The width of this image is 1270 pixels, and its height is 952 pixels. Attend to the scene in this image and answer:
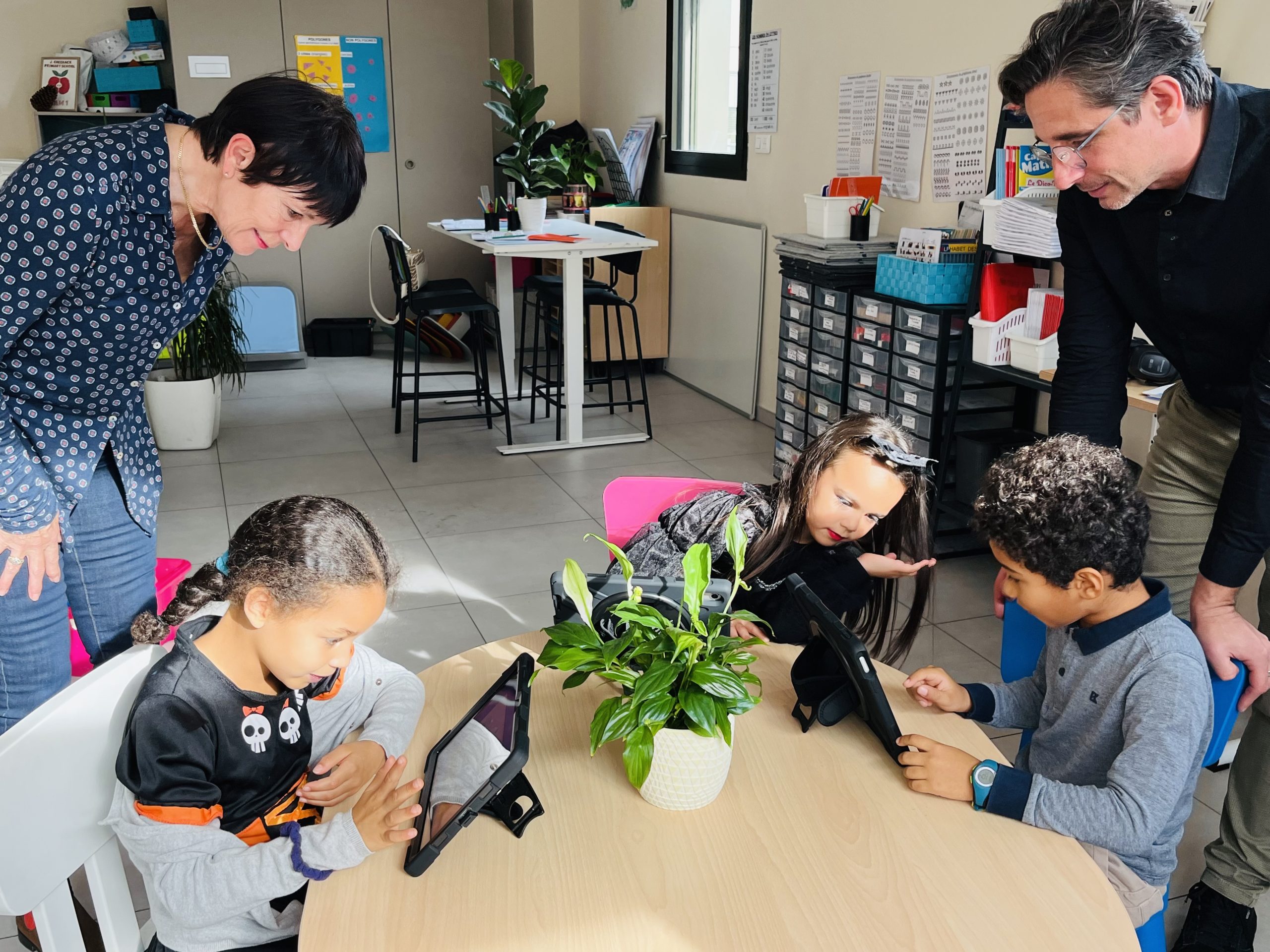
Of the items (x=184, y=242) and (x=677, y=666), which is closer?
(x=677, y=666)

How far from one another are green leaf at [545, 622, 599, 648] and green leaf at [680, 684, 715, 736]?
127mm

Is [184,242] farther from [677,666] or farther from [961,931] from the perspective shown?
[961,931]

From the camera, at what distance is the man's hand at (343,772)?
125cm

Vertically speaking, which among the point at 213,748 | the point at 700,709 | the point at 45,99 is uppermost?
the point at 45,99

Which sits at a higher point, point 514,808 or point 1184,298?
point 1184,298

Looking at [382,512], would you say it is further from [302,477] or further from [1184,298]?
[1184,298]

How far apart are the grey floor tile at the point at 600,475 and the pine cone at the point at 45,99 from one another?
15.2 ft

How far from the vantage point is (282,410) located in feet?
18.0

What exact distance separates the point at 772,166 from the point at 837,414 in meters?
1.56

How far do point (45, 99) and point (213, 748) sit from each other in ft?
22.2

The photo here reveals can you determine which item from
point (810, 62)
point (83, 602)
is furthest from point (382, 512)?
point (810, 62)

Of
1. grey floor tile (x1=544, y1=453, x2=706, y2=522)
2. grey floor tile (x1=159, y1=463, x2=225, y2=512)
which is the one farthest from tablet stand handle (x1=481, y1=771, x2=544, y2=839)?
grey floor tile (x1=159, y1=463, x2=225, y2=512)

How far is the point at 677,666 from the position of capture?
113 centimetres

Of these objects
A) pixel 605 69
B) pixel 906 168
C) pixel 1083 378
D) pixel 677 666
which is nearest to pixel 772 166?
pixel 906 168
